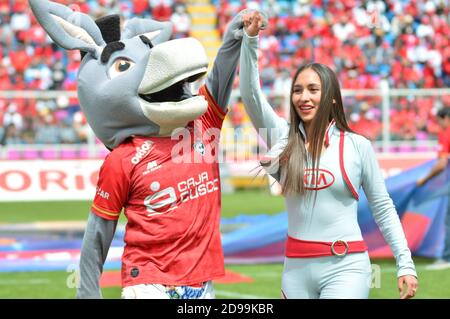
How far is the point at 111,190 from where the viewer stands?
3.98m

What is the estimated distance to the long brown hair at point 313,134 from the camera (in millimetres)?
4121

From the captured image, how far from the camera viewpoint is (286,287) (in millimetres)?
4113

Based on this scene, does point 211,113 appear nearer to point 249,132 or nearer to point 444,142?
point 444,142

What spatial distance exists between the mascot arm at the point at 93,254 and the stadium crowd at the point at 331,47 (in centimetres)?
1219

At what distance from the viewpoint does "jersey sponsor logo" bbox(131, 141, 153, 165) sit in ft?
13.2

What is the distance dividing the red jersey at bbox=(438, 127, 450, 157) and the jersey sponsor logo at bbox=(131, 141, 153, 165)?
18.7 ft

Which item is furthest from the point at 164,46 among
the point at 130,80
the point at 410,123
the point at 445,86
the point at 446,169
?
the point at 445,86

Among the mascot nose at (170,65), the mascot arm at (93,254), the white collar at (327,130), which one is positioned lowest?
the mascot arm at (93,254)

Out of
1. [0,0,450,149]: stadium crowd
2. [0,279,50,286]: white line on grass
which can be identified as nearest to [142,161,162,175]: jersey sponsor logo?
[0,279,50,286]: white line on grass

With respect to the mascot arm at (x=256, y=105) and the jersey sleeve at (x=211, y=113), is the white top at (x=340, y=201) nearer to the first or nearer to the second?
the mascot arm at (x=256, y=105)

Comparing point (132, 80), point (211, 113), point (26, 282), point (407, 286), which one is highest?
point (132, 80)

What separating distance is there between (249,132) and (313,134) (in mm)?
11162

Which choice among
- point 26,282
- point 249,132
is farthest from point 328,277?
point 249,132

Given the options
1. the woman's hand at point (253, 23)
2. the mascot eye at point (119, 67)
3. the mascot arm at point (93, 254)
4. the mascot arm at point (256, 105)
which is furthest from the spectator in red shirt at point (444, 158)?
the mascot arm at point (93, 254)
